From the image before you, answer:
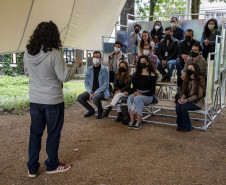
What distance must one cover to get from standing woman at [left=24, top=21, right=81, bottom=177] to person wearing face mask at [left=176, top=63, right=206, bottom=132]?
10.1ft

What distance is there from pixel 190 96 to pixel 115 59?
2.47m

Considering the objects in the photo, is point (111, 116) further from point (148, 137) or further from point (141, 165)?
point (141, 165)

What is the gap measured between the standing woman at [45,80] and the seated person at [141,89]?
2.75m

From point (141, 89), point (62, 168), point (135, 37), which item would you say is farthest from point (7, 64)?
point (62, 168)

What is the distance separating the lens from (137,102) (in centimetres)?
603

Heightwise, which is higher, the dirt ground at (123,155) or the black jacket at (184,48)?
the black jacket at (184,48)

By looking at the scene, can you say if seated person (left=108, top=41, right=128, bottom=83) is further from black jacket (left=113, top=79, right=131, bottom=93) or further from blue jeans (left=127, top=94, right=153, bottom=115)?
blue jeans (left=127, top=94, right=153, bottom=115)

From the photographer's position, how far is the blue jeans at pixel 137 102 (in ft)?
19.8

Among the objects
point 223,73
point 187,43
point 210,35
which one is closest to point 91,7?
point 187,43

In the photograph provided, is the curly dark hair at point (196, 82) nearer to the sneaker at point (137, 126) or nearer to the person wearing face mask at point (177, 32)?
the sneaker at point (137, 126)

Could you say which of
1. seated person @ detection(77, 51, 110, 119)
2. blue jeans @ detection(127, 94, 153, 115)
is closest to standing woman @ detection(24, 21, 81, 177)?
blue jeans @ detection(127, 94, 153, 115)

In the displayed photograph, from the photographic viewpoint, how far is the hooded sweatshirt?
10.8 ft

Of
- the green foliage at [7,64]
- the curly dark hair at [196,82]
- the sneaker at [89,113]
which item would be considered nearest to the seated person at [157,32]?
the curly dark hair at [196,82]

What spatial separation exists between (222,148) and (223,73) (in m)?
3.16
